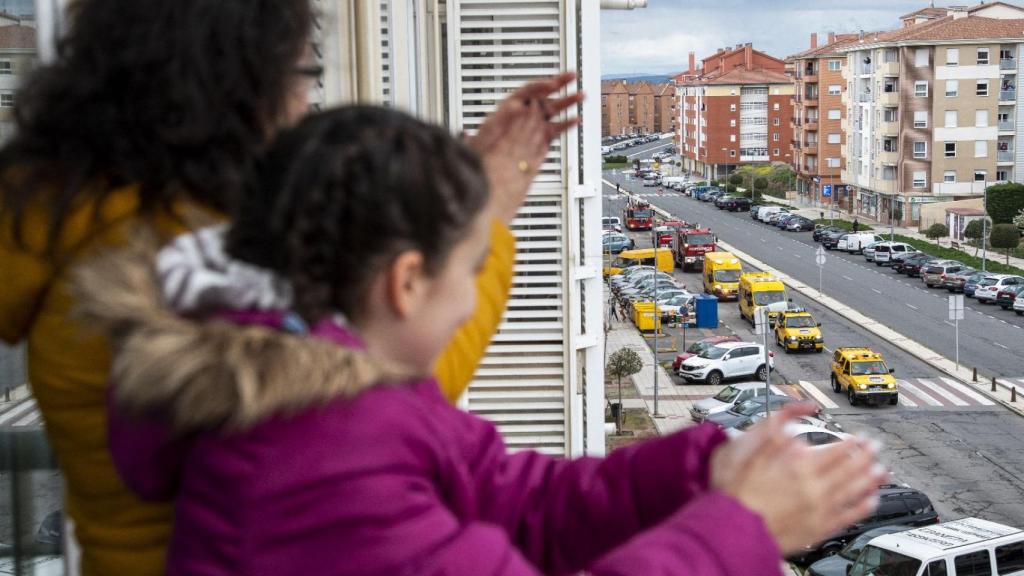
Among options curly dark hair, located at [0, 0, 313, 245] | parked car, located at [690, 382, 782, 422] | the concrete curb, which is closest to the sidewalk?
the concrete curb

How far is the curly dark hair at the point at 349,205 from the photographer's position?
1014mm

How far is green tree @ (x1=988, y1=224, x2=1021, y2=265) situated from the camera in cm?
4219

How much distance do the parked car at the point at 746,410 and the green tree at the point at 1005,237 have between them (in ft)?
69.0

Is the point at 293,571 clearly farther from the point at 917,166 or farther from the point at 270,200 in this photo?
the point at 917,166

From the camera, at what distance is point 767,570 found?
100cm

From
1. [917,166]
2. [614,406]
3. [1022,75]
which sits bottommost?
[614,406]

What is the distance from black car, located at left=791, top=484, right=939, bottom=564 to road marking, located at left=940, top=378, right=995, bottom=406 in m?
8.59

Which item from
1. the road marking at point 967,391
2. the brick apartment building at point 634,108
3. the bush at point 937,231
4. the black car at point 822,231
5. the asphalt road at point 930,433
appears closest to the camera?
the asphalt road at point 930,433

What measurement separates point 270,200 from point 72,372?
0.31 m

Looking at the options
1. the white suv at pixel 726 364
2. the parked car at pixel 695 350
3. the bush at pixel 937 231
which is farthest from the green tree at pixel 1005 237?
the white suv at pixel 726 364

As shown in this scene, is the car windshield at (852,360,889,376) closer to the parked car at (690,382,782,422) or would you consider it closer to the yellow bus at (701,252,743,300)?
the parked car at (690,382,782,422)

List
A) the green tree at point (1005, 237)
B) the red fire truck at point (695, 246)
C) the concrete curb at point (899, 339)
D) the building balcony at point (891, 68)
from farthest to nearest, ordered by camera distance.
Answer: the building balcony at point (891, 68) → the red fire truck at point (695, 246) → the green tree at point (1005, 237) → the concrete curb at point (899, 339)

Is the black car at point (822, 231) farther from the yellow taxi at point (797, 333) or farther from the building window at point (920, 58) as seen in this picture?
the yellow taxi at point (797, 333)

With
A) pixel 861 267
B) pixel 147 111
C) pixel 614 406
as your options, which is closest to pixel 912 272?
pixel 861 267
